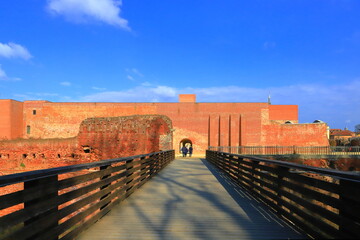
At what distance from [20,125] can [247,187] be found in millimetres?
37714

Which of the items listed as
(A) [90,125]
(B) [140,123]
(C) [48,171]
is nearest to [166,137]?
(B) [140,123]

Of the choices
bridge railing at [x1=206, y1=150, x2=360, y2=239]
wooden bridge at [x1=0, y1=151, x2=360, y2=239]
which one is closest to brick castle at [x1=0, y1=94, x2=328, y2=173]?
wooden bridge at [x1=0, y1=151, x2=360, y2=239]

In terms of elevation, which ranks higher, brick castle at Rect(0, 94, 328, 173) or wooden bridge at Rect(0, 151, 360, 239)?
brick castle at Rect(0, 94, 328, 173)

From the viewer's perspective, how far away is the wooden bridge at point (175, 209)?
2426 millimetres

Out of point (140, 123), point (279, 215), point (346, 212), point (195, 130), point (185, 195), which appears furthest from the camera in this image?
point (195, 130)

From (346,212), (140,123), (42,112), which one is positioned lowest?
(346,212)

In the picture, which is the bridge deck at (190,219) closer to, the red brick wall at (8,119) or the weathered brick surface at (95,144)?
the weathered brick surface at (95,144)

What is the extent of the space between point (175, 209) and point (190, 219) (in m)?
0.67

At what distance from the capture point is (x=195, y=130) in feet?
114

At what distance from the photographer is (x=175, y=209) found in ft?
15.3

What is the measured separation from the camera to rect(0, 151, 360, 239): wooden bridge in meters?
2.43

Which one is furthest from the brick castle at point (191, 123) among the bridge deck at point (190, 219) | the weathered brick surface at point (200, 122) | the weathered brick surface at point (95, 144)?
the bridge deck at point (190, 219)

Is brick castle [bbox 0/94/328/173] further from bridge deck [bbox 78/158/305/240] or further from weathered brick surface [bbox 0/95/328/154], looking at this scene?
bridge deck [bbox 78/158/305/240]

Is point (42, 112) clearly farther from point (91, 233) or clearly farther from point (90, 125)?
point (91, 233)
